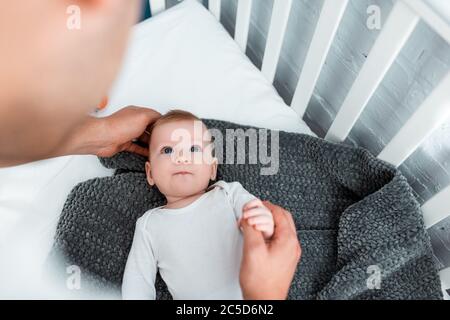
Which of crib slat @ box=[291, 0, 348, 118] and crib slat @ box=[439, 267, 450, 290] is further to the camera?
crib slat @ box=[439, 267, 450, 290]

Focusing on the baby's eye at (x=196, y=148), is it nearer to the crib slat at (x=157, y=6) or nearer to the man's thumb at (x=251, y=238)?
the man's thumb at (x=251, y=238)

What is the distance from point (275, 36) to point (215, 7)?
272mm

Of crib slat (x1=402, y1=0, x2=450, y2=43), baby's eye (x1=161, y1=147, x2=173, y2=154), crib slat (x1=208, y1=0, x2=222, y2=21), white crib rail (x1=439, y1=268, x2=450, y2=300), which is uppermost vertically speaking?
crib slat (x1=402, y1=0, x2=450, y2=43)

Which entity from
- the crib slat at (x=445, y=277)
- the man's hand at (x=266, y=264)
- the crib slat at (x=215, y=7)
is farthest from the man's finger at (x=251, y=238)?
the crib slat at (x=215, y=7)

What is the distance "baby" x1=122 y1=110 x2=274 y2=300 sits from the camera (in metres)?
0.74

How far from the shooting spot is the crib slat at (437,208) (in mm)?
719

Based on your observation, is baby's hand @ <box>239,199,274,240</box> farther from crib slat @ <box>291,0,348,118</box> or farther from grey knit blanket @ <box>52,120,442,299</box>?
crib slat @ <box>291,0,348,118</box>

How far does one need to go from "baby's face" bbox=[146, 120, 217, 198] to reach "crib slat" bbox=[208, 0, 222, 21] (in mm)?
380

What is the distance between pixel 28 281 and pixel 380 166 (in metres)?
0.67

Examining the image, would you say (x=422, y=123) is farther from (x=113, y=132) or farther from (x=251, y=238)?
(x=113, y=132)

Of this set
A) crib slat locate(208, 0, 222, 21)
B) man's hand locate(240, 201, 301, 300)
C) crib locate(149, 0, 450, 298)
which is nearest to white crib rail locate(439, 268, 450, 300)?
crib locate(149, 0, 450, 298)

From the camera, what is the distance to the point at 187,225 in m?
0.79

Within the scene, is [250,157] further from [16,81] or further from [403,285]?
[16,81]

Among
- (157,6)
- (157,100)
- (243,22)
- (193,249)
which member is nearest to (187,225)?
(193,249)
